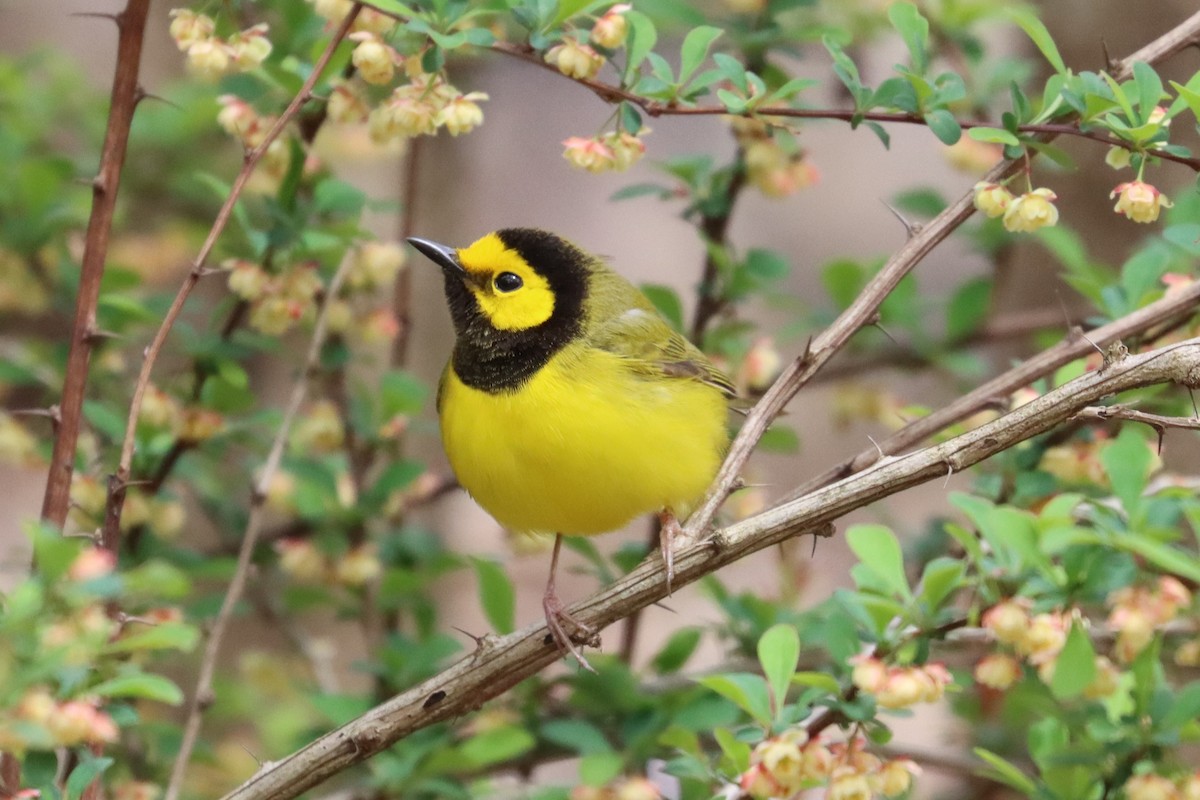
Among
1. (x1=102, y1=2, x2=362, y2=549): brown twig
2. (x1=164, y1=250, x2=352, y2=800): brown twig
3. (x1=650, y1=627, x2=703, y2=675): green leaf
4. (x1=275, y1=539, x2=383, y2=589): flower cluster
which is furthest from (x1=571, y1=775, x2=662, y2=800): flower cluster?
(x1=102, y1=2, x2=362, y2=549): brown twig

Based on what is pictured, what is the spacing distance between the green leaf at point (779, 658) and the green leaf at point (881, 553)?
0.54 ft

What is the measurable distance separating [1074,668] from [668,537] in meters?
0.72

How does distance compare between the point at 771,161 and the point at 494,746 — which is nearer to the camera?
the point at 494,746

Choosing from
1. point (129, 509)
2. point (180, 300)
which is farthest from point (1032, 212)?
point (129, 509)

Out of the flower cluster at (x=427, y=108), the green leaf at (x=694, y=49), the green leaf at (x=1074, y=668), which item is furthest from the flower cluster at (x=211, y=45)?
the green leaf at (x=1074, y=668)

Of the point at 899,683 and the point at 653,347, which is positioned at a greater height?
the point at 653,347

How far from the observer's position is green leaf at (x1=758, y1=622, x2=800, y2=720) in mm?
2020

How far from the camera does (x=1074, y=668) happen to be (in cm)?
193

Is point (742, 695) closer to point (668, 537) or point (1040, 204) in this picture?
point (668, 537)

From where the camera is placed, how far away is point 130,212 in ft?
14.5

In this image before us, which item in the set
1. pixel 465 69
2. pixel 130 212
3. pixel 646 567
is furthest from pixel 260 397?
pixel 646 567

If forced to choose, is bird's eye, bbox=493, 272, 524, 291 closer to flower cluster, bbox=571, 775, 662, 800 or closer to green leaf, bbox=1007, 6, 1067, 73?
flower cluster, bbox=571, 775, 662, 800

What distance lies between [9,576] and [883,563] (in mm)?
3616

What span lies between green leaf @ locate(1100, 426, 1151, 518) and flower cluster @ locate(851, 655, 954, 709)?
0.37 m
